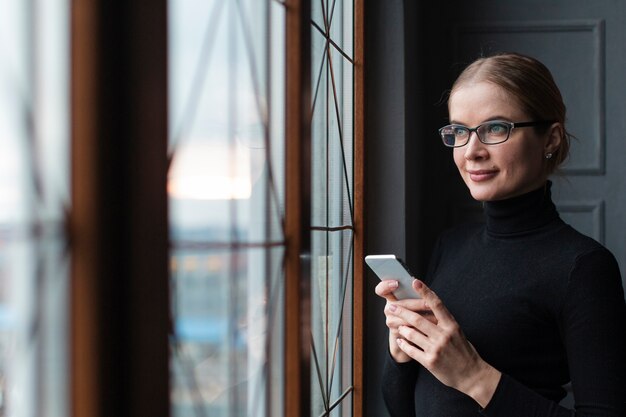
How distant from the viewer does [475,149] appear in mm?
1337

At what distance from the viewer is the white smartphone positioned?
1.32 meters

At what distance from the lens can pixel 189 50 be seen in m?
0.97

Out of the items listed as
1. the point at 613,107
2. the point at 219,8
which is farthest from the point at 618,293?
the point at 613,107

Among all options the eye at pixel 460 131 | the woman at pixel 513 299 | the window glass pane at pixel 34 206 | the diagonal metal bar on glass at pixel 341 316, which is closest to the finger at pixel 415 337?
the woman at pixel 513 299

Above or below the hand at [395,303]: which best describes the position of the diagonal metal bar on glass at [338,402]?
below

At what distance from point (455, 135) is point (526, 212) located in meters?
0.19

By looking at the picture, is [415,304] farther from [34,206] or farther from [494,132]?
[34,206]

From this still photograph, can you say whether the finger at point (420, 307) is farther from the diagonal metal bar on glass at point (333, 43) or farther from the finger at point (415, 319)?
the diagonal metal bar on glass at point (333, 43)

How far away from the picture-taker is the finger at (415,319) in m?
1.28

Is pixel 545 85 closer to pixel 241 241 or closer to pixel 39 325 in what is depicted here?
pixel 241 241

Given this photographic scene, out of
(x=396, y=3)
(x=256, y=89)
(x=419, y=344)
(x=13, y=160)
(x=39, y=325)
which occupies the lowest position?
(x=419, y=344)

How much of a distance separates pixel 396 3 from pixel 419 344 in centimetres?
157

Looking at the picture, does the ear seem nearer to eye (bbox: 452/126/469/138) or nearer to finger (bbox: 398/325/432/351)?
eye (bbox: 452/126/469/138)

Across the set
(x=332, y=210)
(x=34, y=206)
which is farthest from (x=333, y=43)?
(x=34, y=206)
